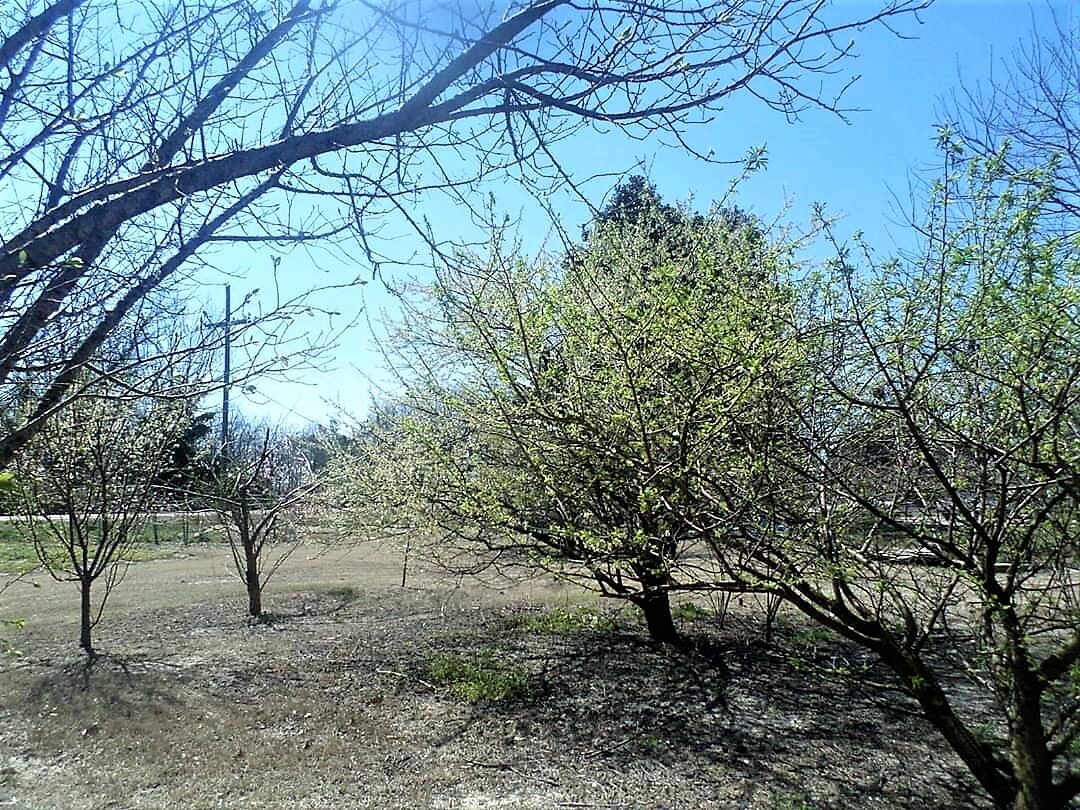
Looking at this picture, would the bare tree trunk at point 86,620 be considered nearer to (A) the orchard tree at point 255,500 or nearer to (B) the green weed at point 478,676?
(A) the orchard tree at point 255,500

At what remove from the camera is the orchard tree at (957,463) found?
7.77 ft

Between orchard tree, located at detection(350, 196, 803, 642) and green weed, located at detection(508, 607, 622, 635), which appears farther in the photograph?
green weed, located at detection(508, 607, 622, 635)

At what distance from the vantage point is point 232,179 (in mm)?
1340

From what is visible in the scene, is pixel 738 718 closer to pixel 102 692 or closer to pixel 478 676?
pixel 478 676

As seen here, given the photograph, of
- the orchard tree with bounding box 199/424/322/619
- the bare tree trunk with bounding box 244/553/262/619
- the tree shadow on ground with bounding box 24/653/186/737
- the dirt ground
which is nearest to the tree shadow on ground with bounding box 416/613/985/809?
the dirt ground

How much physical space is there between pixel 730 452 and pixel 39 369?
8.44ft

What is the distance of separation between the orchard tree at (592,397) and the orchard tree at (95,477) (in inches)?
82.8

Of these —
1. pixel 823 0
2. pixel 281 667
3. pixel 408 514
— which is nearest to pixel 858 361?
pixel 823 0

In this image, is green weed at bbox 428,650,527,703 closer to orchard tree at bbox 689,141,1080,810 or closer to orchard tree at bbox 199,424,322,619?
orchard tree at bbox 689,141,1080,810

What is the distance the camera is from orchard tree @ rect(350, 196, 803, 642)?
300cm

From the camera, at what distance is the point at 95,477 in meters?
6.05

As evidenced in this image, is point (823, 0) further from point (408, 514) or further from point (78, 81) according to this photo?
point (408, 514)

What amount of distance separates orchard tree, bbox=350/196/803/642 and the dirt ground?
2.75 feet

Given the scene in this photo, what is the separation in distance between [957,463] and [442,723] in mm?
3261
